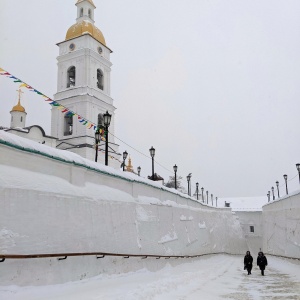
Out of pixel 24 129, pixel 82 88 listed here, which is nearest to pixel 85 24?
pixel 82 88

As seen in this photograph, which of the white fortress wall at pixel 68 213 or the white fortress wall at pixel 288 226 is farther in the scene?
the white fortress wall at pixel 288 226

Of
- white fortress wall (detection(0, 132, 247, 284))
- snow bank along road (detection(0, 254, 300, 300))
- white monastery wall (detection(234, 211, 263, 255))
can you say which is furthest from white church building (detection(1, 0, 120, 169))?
white monastery wall (detection(234, 211, 263, 255))

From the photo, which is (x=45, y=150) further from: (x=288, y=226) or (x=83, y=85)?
(x=83, y=85)

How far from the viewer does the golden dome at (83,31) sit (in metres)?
41.0

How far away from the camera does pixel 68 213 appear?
28.6 feet

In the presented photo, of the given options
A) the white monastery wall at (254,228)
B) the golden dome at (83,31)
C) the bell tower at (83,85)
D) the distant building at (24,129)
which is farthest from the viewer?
the white monastery wall at (254,228)

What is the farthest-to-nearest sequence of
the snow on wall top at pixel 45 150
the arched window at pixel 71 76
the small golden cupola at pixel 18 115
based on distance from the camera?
the arched window at pixel 71 76
the small golden cupola at pixel 18 115
the snow on wall top at pixel 45 150

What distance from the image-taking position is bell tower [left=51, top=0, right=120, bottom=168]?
38.6 m

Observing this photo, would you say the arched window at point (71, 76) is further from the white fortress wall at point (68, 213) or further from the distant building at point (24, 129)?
the white fortress wall at point (68, 213)

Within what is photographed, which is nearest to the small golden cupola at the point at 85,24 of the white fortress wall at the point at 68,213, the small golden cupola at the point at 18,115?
the small golden cupola at the point at 18,115

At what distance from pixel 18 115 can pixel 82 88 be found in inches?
308

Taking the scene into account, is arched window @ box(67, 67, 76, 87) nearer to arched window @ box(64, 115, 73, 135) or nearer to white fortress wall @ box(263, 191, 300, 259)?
arched window @ box(64, 115, 73, 135)

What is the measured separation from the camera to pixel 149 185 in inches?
608

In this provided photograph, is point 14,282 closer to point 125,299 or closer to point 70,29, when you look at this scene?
point 125,299
